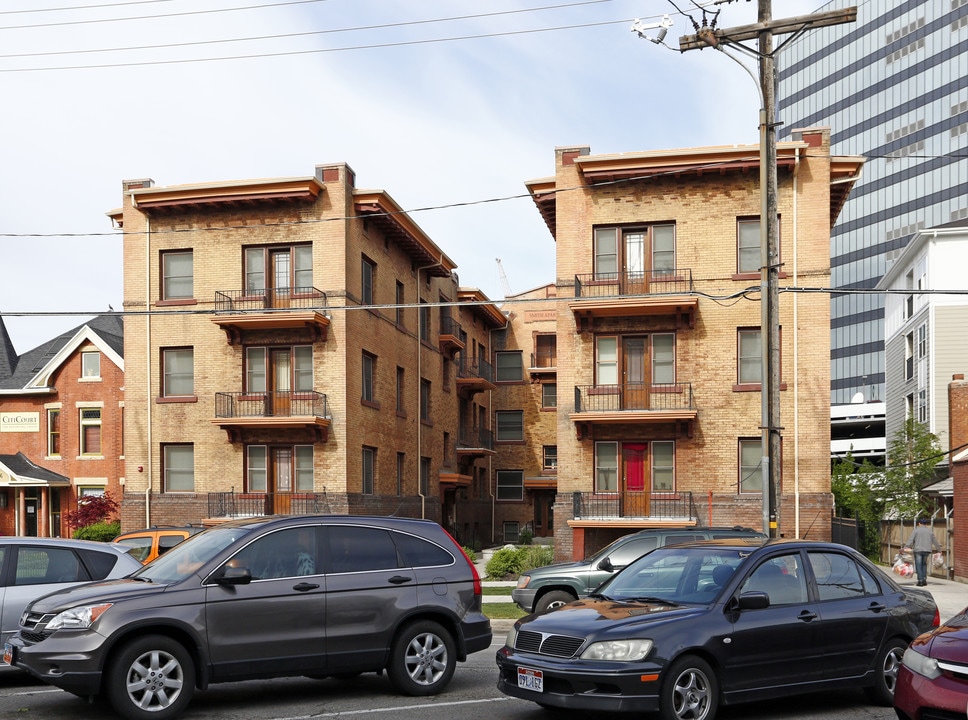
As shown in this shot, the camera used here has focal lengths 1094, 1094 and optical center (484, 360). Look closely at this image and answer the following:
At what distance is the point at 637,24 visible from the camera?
20828mm

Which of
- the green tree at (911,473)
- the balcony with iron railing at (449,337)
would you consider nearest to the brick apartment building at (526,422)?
the balcony with iron railing at (449,337)

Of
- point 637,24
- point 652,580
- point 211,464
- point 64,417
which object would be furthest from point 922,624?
point 64,417

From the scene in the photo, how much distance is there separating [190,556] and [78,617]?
129 centimetres

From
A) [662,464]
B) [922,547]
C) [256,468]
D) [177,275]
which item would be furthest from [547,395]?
[922,547]

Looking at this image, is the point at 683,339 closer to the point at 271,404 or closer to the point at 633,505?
the point at 633,505

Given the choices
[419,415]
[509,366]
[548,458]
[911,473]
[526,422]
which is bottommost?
[548,458]

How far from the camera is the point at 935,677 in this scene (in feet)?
25.9

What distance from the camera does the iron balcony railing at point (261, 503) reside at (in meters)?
33.8

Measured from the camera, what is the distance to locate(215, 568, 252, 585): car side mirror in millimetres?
9945

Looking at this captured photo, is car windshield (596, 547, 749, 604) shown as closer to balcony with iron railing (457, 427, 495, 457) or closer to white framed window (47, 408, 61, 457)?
white framed window (47, 408, 61, 457)

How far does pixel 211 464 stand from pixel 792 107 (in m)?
103

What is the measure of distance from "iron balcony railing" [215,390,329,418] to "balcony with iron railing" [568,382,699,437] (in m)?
7.93

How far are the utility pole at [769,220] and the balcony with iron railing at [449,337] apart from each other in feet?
90.5

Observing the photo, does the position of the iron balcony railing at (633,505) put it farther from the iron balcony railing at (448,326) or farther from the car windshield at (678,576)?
the car windshield at (678,576)
